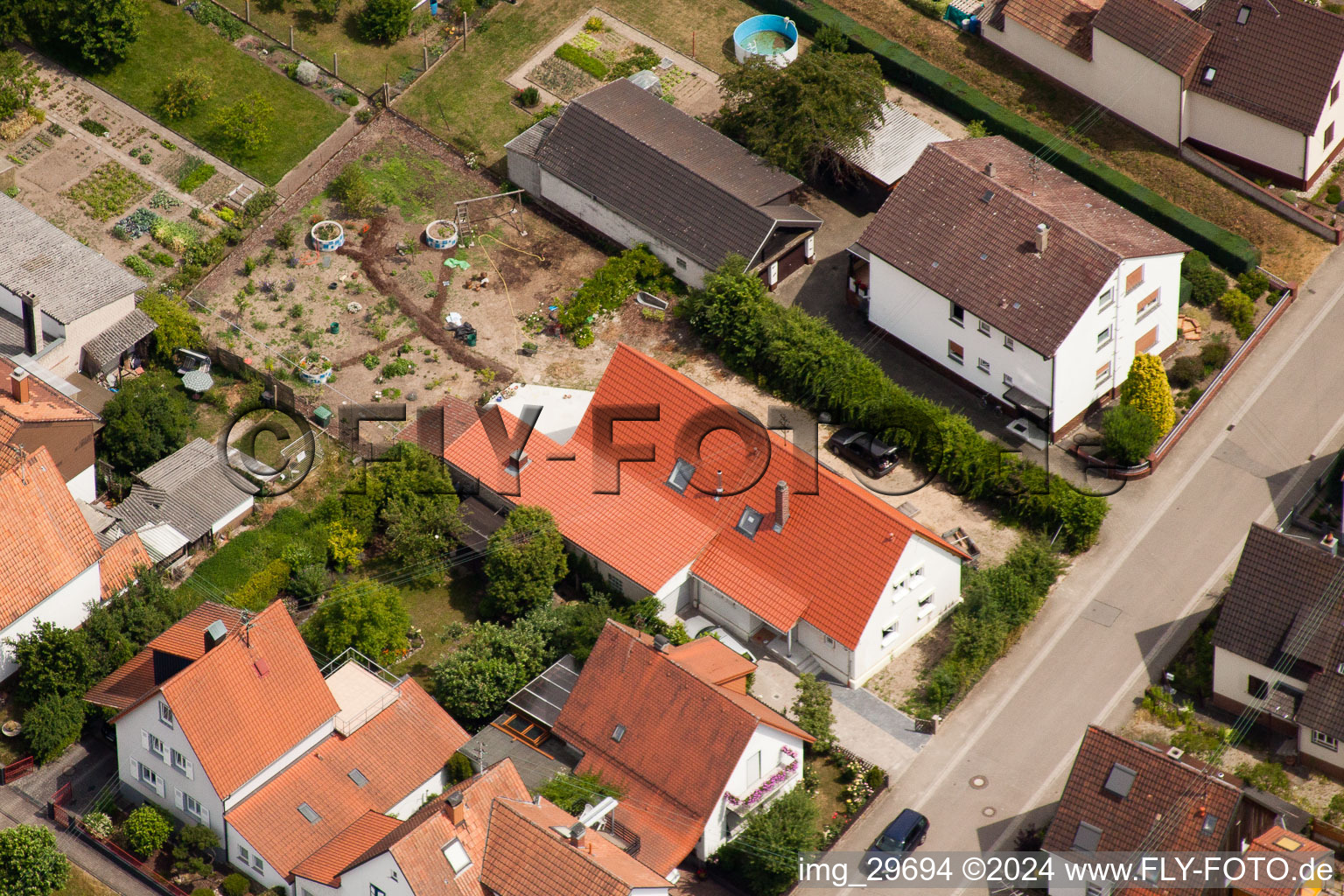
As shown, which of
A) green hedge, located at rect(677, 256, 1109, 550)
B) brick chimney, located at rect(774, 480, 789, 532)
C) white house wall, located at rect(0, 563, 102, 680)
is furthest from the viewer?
green hedge, located at rect(677, 256, 1109, 550)

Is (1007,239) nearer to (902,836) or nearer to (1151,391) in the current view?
(1151,391)

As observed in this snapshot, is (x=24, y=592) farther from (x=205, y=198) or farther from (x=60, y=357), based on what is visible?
(x=205, y=198)

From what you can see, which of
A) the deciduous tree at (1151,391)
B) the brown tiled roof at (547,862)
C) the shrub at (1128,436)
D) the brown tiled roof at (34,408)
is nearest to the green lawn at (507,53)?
the brown tiled roof at (34,408)

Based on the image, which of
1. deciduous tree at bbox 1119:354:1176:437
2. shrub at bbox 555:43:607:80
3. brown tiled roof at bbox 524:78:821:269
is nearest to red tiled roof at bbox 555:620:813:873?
deciduous tree at bbox 1119:354:1176:437

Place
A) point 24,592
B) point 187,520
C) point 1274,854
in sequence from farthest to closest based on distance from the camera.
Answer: point 187,520 → point 24,592 → point 1274,854

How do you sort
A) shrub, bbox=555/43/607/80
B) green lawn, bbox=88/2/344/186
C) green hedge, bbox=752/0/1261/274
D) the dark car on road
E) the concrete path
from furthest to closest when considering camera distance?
shrub, bbox=555/43/607/80 < green lawn, bbox=88/2/344/186 < green hedge, bbox=752/0/1261/274 < the concrete path < the dark car on road

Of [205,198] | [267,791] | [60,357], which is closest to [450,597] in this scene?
[267,791]

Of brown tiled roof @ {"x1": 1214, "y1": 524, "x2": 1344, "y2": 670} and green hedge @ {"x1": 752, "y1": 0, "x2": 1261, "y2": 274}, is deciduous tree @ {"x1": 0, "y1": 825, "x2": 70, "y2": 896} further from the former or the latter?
green hedge @ {"x1": 752, "y1": 0, "x2": 1261, "y2": 274}
